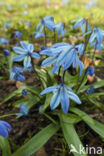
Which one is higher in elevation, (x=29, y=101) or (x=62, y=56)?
(x=62, y=56)

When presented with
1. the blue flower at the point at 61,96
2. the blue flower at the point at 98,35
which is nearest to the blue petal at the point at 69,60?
the blue flower at the point at 61,96

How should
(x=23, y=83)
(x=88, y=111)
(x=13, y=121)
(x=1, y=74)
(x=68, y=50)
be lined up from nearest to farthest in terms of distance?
(x=68, y=50), (x=13, y=121), (x=88, y=111), (x=23, y=83), (x=1, y=74)

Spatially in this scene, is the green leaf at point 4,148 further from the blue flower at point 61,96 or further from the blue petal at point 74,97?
the blue petal at point 74,97

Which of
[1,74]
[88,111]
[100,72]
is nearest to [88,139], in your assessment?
[88,111]

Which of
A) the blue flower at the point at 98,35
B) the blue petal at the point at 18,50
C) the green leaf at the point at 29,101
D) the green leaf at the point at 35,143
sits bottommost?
the green leaf at the point at 35,143

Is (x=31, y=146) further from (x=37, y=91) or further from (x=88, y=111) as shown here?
(x=88, y=111)

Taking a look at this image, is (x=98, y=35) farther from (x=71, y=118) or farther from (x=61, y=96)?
(x=71, y=118)

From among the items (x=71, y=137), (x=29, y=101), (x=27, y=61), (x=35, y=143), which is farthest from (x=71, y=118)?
(x=27, y=61)

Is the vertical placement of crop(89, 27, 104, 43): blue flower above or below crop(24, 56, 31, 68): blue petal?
above

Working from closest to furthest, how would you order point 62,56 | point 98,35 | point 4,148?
1. point 62,56
2. point 4,148
3. point 98,35

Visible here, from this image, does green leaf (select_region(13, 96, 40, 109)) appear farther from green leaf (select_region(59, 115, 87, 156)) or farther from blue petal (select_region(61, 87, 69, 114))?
blue petal (select_region(61, 87, 69, 114))

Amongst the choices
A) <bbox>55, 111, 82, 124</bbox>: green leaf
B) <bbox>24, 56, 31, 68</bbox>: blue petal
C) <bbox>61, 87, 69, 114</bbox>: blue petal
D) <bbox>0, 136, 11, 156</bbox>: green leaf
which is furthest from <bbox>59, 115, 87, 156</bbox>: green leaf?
<bbox>24, 56, 31, 68</bbox>: blue petal
